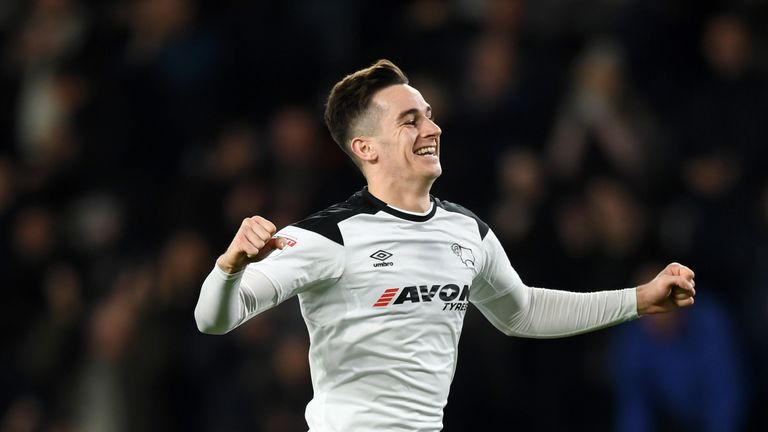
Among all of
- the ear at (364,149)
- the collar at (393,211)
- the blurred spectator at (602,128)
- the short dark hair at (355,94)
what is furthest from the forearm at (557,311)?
the blurred spectator at (602,128)

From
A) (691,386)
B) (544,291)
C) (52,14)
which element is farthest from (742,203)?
(52,14)

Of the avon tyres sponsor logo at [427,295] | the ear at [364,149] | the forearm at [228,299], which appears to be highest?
the ear at [364,149]

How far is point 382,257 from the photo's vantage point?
454 cm

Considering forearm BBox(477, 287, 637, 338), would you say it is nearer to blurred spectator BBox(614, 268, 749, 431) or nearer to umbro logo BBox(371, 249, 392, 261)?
umbro logo BBox(371, 249, 392, 261)

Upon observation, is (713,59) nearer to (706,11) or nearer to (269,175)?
(706,11)

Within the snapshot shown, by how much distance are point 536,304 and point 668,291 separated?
546mm

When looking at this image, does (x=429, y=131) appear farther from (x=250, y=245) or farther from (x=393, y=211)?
(x=250, y=245)

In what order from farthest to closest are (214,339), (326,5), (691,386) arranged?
(326,5) < (214,339) < (691,386)

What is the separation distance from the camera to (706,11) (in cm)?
929

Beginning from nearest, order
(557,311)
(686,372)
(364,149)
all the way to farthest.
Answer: (364,149) < (557,311) < (686,372)

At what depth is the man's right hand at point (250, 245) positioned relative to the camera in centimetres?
397

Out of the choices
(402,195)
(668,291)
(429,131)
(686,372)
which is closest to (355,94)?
(429,131)

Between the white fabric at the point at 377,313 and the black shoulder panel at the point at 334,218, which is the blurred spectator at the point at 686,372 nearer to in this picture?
the white fabric at the point at 377,313

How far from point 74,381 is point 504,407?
3.39 meters
